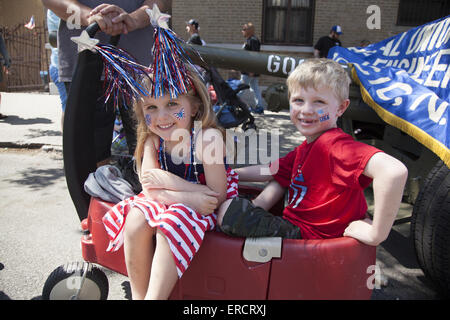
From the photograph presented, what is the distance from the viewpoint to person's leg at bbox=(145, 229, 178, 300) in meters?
1.28

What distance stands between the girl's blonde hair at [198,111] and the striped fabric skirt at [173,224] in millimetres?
273

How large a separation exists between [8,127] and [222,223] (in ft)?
16.9

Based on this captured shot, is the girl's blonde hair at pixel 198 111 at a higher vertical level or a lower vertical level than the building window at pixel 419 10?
lower

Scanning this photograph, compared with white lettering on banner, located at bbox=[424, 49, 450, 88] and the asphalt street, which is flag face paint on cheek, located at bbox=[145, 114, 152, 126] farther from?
white lettering on banner, located at bbox=[424, 49, 450, 88]

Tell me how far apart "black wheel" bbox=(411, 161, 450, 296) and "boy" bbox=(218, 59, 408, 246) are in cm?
38

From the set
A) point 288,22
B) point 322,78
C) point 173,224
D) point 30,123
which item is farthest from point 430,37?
point 288,22

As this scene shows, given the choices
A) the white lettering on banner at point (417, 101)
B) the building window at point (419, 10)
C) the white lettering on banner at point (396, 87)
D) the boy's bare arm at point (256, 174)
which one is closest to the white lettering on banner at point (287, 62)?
the white lettering on banner at point (396, 87)

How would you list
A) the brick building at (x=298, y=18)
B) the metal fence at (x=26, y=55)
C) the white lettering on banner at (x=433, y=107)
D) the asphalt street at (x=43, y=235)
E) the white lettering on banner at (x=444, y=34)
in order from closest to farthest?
1. the white lettering on banner at (x=433, y=107)
2. the asphalt street at (x=43, y=235)
3. the white lettering on banner at (x=444, y=34)
4. the brick building at (x=298, y=18)
5. the metal fence at (x=26, y=55)

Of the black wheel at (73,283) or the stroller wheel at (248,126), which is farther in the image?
the stroller wheel at (248,126)

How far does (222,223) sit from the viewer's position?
136 centimetres

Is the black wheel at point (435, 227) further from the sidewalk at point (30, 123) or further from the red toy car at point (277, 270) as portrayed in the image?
the sidewalk at point (30, 123)

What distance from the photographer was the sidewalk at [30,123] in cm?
452

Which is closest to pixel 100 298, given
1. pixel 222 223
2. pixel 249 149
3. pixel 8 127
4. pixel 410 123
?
pixel 222 223
